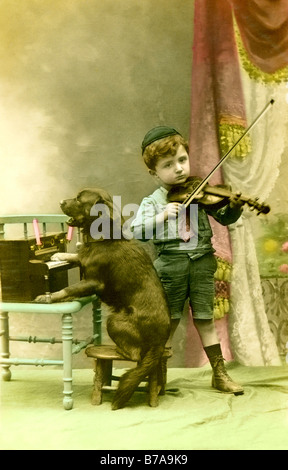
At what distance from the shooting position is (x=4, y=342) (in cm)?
258

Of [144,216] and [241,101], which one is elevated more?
[241,101]

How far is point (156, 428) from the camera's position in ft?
7.15

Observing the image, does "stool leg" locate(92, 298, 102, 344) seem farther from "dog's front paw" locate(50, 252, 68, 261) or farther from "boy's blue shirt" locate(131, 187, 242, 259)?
"boy's blue shirt" locate(131, 187, 242, 259)

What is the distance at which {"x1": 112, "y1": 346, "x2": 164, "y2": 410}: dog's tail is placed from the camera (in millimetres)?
2289

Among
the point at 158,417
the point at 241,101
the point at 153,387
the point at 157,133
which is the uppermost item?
the point at 241,101

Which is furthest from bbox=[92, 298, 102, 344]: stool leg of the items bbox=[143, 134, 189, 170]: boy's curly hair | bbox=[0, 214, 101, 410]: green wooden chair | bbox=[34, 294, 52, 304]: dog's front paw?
bbox=[143, 134, 189, 170]: boy's curly hair

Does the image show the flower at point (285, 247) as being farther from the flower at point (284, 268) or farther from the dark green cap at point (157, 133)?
the dark green cap at point (157, 133)

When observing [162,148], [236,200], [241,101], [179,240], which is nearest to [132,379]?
[179,240]

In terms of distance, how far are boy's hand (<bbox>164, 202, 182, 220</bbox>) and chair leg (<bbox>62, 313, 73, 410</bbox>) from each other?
0.58 meters

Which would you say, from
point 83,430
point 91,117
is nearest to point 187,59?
point 91,117

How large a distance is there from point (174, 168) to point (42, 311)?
0.81 metres

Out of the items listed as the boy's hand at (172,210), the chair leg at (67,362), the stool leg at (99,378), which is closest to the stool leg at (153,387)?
the stool leg at (99,378)

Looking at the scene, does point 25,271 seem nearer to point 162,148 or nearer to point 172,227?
point 172,227
